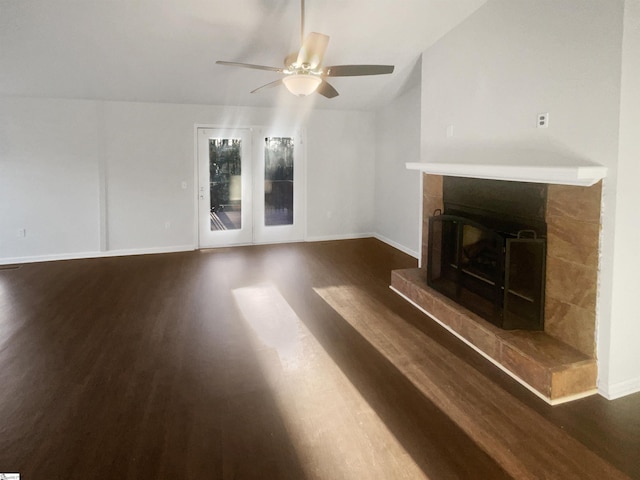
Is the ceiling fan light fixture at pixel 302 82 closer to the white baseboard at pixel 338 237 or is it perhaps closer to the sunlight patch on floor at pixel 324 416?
the sunlight patch on floor at pixel 324 416

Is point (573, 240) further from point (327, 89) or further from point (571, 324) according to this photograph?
point (327, 89)

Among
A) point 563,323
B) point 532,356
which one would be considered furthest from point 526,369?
point 563,323

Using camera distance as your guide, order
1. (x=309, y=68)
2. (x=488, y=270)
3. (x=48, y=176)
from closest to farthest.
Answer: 1. (x=309, y=68)
2. (x=488, y=270)
3. (x=48, y=176)

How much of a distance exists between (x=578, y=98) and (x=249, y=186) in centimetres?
529

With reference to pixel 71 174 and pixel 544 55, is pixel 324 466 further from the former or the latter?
pixel 71 174

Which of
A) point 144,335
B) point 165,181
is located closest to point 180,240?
point 165,181

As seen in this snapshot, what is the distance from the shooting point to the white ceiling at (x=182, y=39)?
3746 millimetres

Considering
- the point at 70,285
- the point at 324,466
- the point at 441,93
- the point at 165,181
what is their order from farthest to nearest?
the point at 165,181, the point at 70,285, the point at 441,93, the point at 324,466

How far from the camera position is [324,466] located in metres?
1.98

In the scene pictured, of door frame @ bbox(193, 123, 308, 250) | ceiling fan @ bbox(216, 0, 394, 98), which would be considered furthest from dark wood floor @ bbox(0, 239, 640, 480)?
door frame @ bbox(193, 123, 308, 250)

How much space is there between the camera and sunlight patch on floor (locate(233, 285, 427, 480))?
1.97 meters

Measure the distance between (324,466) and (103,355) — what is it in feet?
6.73

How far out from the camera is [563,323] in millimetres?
2822

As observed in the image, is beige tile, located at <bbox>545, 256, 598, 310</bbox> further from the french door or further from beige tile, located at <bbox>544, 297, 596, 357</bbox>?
the french door
